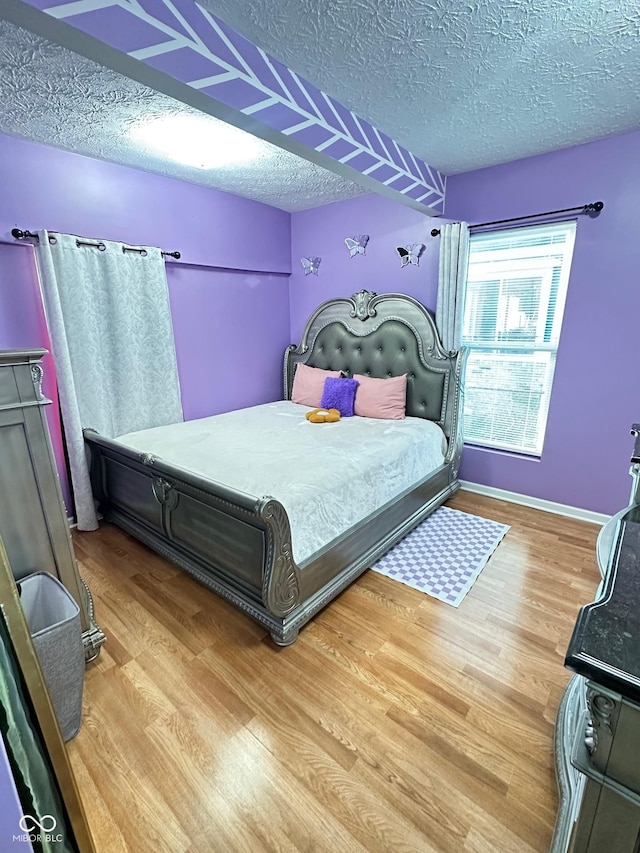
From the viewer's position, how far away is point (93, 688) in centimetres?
159

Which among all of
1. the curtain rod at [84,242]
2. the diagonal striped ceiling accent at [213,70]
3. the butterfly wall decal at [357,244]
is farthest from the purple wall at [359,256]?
the curtain rod at [84,242]

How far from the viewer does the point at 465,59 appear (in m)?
1.63

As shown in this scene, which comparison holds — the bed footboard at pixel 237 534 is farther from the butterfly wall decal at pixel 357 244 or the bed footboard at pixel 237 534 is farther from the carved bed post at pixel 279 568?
the butterfly wall decal at pixel 357 244

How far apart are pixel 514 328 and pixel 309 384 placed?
176 centimetres

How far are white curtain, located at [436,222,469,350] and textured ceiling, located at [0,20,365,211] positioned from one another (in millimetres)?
965

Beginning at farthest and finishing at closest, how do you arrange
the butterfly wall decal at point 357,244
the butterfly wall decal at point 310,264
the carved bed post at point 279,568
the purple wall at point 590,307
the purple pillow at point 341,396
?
the butterfly wall decal at point 310,264 → the butterfly wall decal at point 357,244 → the purple pillow at point 341,396 → the purple wall at point 590,307 → the carved bed post at point 279,568

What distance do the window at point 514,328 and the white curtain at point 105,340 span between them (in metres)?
2.42

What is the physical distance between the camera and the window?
2.81 meters

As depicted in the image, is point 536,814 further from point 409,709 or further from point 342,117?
point 342,117

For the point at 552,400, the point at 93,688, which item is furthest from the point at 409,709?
the point at 552,400

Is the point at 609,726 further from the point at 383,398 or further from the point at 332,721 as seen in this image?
the point at 383,398

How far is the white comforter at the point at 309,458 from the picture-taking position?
187 cm

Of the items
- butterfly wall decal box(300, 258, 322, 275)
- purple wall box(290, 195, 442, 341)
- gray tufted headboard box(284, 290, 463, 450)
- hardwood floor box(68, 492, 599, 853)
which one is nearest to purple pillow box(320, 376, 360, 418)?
gray tufted headboard box(284, 290, 463, 450)

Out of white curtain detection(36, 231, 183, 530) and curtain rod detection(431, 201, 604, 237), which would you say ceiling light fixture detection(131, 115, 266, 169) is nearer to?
white curtain detection(36, 231, 183, 530)
